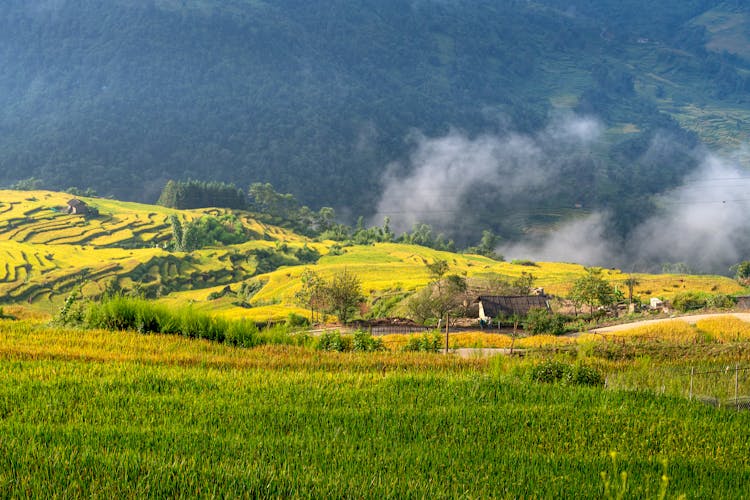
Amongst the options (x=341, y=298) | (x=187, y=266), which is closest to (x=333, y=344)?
(x=341, y=298)

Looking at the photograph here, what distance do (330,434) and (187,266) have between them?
450 feet

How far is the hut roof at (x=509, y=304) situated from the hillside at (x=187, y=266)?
1014 cm

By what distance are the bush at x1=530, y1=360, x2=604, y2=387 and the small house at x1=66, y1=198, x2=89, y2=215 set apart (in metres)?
175

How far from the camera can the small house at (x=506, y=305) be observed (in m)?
61.2

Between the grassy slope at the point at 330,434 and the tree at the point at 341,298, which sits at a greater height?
the tree at the point at 341,298

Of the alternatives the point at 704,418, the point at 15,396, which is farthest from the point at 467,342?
the point at 15,396

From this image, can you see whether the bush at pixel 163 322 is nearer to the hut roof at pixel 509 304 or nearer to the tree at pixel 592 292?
the hut roof at pixel 509 304

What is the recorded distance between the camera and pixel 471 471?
722cm

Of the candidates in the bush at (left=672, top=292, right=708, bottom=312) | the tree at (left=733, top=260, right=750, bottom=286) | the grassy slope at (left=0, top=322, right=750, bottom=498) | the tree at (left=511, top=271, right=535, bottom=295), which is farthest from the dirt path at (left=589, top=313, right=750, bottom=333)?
the tree at (left=733, top=260, right=750, bottom=286)

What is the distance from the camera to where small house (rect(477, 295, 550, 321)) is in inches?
2408

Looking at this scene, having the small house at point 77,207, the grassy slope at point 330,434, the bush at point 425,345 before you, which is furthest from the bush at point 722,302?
the small house at point 77,207

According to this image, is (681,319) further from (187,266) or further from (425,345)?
(187,266)

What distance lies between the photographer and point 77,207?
17038 centimetres

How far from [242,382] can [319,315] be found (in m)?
52.7
